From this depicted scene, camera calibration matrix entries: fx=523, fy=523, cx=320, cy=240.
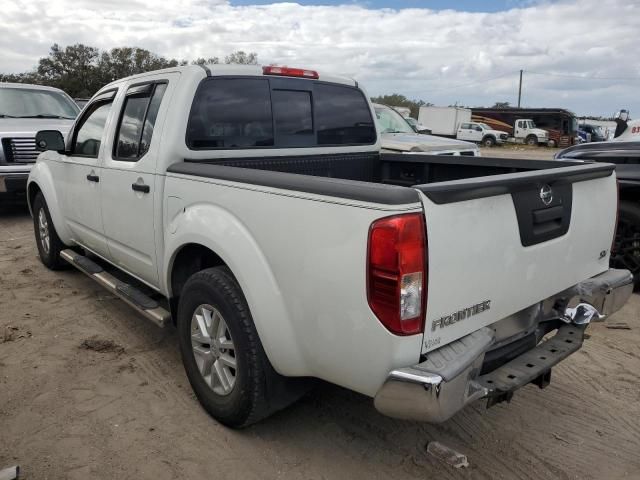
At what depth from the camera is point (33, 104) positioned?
31.0 feet

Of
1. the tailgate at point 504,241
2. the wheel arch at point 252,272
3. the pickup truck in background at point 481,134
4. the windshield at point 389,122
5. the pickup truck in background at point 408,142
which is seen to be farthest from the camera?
the pickup truck in background at point 481,134

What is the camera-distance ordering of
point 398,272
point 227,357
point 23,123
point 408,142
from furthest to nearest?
point 23,123 < point 408,142 < point 227,357 < point 398,272

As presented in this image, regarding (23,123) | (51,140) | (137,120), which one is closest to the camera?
(137,120)

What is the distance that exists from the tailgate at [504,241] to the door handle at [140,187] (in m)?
1.99

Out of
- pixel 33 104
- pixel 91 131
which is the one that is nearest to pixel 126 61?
pixel 33 104

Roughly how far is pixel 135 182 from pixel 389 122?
702cm

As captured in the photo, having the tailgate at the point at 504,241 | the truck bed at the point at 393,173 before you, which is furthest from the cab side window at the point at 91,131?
the tailgate at the point at 504,241

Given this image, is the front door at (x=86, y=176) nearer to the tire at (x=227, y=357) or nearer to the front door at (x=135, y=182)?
the front door at (x=135, y=182)

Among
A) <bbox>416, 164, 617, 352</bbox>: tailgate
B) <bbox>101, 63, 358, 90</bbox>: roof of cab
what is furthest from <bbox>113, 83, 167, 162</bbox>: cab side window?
<bbox>416, 164, 617, 352</bbox>: tailgate

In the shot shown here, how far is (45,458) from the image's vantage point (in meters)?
2.68

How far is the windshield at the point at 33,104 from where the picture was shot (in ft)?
30.4

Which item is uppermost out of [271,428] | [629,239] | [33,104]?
[33,104]

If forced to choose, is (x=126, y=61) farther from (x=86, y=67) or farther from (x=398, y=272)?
(x=398, y=272)

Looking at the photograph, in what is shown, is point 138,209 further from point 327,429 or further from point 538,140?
point 538,140
